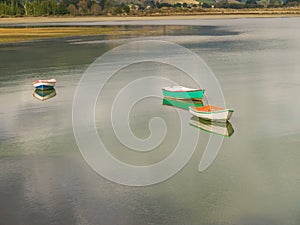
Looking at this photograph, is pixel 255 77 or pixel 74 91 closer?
pixel 74 91

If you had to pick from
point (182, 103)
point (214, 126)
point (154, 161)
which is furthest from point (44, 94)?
point (154, 161)

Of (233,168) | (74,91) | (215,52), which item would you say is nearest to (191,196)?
(233,168)

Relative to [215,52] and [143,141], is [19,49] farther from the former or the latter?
[143,141]

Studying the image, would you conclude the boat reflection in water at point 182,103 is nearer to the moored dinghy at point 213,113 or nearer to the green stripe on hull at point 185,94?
the green stripe on hull at point 185,94

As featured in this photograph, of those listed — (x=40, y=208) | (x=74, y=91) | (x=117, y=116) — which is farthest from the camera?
(x=74, y=91)

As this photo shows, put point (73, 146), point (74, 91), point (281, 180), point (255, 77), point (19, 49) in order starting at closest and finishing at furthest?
1. point (281, 180)
2. point (73, 146)
3. point (74, 91)
4. point (255, 77)
5. point (19, 49)

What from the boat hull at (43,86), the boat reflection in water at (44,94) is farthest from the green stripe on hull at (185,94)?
the boat hull at (43,86)
